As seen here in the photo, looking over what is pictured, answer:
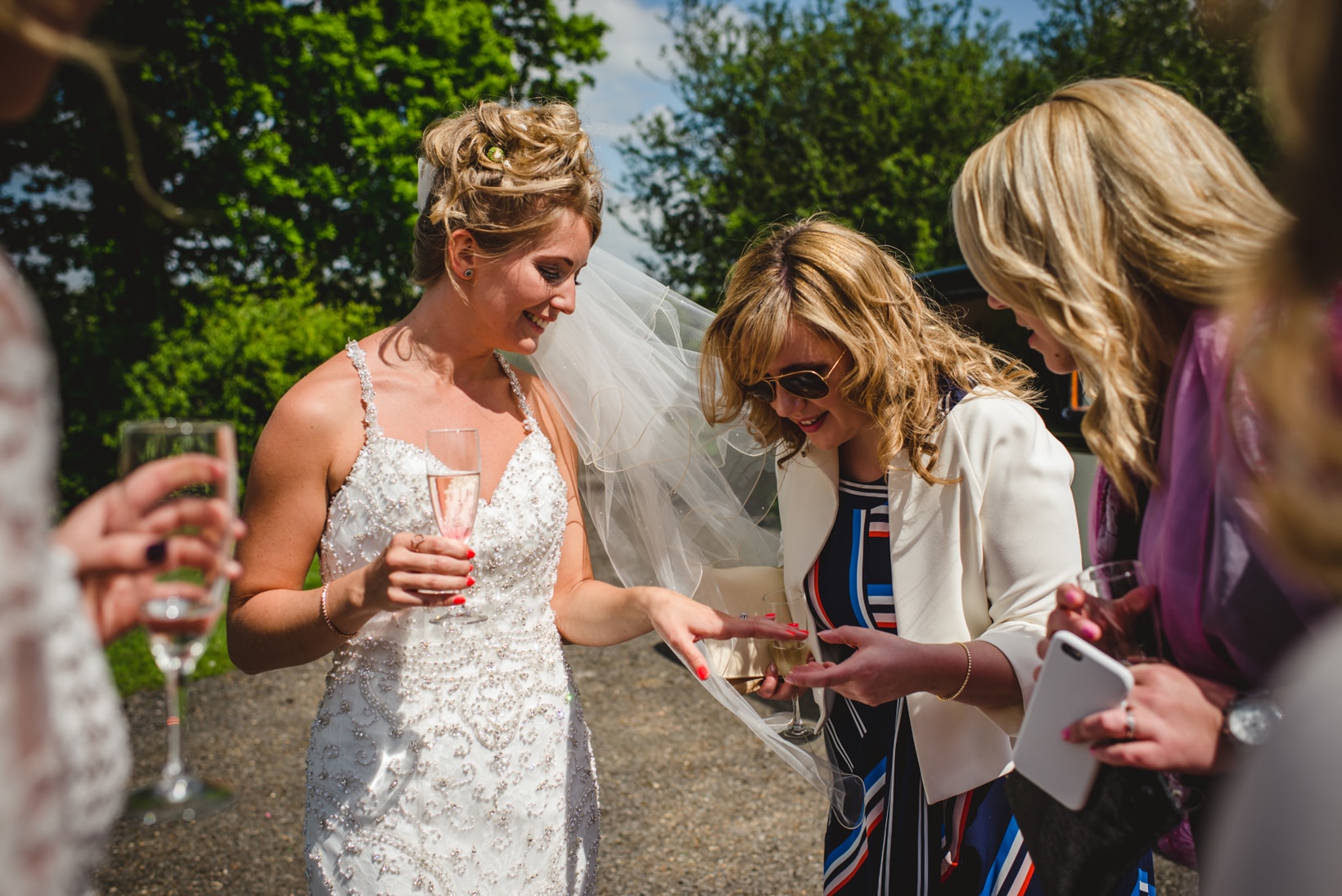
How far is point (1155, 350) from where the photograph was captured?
1597 mm

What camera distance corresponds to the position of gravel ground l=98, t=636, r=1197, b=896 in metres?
4.16

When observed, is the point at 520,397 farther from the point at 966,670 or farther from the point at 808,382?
the point at 966,670

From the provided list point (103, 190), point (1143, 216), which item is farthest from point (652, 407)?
point (103, 190)

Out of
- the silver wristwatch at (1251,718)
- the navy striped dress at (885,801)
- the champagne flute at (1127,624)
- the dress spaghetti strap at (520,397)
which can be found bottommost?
the navy striped dress at (885,801)

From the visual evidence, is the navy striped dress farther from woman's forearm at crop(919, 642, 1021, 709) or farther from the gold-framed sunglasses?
the gold-framed sunglasses

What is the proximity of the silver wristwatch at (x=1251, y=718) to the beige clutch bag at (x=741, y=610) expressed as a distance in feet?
3.87

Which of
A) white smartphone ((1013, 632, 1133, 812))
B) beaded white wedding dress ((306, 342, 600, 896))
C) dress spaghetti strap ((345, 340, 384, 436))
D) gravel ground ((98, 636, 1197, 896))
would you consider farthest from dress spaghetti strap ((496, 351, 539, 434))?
gravel ground ((98, 636, 1197, 896))

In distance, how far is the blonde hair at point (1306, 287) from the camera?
2.47 ft

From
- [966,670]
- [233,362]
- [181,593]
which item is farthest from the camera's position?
[233,362]

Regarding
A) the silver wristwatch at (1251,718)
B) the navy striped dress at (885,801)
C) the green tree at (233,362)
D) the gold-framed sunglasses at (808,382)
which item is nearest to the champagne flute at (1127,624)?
the silver wristwatch at (1251,718)

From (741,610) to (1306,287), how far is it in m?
2.19

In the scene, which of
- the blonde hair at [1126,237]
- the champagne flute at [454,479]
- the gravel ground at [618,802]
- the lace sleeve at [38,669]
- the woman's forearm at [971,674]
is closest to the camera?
the lace sleeve at [38,669]

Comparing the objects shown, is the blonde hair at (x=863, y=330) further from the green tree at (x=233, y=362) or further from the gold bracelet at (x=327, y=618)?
the green tree at (x=233, y=362)

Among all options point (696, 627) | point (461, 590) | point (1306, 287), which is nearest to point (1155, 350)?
point (1306, 287)
